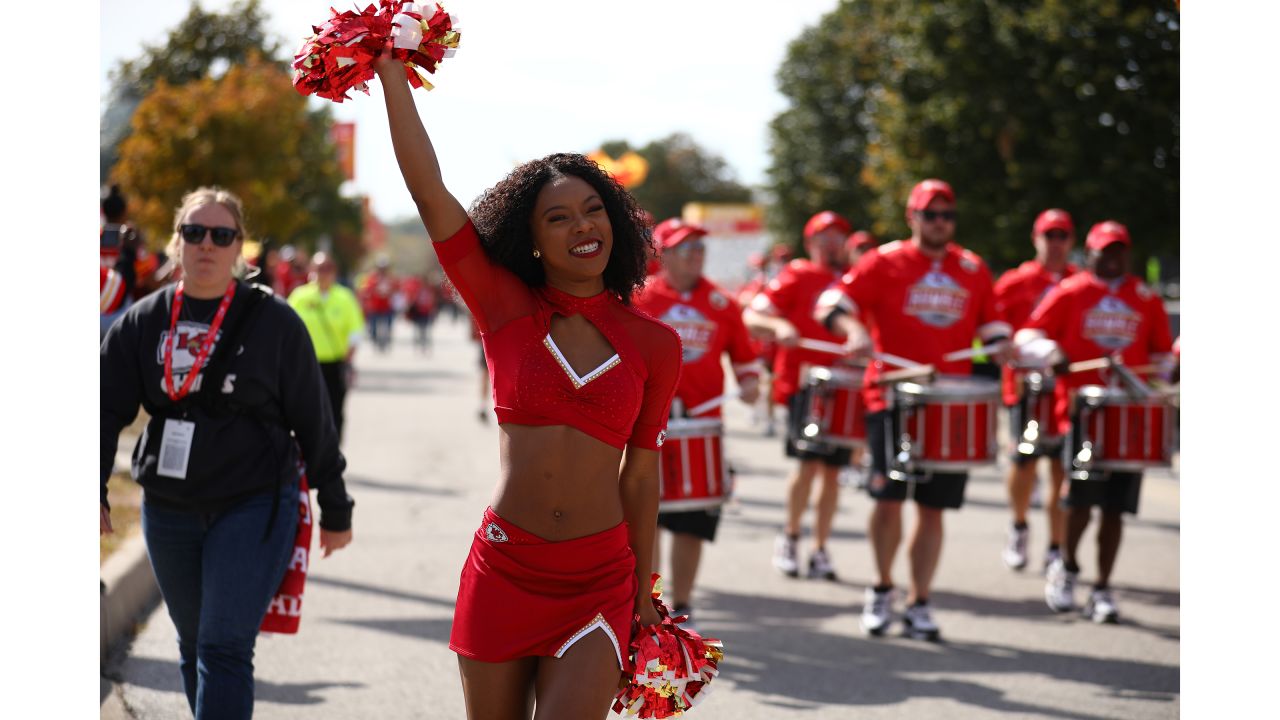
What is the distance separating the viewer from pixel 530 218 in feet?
13.6

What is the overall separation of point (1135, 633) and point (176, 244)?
222 inches

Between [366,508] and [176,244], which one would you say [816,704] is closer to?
[176,244]

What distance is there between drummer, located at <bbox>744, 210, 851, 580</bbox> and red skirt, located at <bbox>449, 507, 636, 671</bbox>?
4.60 m

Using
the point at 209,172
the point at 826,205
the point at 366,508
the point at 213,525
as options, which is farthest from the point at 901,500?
the point at 826,205

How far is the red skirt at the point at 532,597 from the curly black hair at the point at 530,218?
68 centimetres

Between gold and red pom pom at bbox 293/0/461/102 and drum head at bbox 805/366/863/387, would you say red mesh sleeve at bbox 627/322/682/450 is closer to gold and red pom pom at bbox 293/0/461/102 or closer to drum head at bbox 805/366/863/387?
gold and red pom pom at bbox 293/0/461/102

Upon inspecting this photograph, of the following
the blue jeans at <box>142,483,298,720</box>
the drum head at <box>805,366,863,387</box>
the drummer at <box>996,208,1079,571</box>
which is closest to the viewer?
the blue jeans at <box>142,483,298,720</box>

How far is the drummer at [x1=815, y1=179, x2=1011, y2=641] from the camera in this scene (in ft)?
27.1

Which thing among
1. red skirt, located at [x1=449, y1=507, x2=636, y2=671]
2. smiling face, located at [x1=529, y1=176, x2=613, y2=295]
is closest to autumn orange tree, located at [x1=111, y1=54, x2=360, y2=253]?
smiling face, located at [x1=529, y1=176, x2=613, y2=295]

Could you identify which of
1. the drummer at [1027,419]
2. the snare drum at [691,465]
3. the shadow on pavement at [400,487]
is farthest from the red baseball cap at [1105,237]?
the shadow on pavement at [400,487]

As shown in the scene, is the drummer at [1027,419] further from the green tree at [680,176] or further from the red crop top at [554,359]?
the green tree at [680,176]

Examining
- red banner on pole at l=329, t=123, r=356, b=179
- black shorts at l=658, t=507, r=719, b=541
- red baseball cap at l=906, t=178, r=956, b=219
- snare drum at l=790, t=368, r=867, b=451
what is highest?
red banner on pole at l=329, t=123, r=356, b=179

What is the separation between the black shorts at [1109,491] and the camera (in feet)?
29.5

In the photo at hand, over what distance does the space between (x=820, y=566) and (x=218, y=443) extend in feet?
19.1
